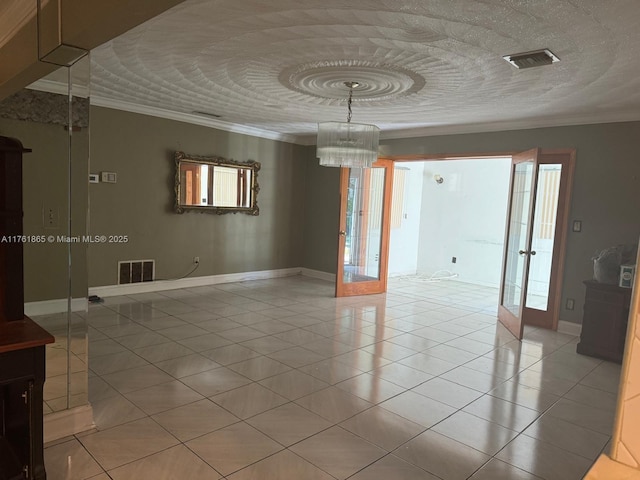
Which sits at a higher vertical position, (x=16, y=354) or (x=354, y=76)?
(x=354, y=76)

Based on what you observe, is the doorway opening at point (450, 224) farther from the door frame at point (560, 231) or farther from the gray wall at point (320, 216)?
the door frame at point (560, 231)

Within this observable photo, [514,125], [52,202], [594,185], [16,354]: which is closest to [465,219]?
[514,125]

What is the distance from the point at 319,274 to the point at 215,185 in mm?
2474

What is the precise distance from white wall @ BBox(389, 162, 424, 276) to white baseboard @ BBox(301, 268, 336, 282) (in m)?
1.85

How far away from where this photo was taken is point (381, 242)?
22.6 feet

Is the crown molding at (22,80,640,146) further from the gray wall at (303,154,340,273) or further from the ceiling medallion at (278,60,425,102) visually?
the ceiling medallion at (278,60,425,102)

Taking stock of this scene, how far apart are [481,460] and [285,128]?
5.57 meters

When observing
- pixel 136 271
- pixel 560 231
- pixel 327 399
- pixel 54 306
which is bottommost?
pixel 327 399

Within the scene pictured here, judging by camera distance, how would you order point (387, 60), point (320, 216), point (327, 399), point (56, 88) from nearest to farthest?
point (56, 88) < point (327, 399) < point (387, 60) < point (320, 216)

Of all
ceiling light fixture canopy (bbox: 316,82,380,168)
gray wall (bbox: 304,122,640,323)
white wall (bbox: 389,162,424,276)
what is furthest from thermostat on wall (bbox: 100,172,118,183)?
white wall (bbox: 389,162,424,276)

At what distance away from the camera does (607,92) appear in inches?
155

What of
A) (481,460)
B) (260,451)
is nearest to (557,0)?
(481,460)

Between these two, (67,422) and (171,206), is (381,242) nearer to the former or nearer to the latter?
(171,206)

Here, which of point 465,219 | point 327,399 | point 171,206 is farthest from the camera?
point 465,219
